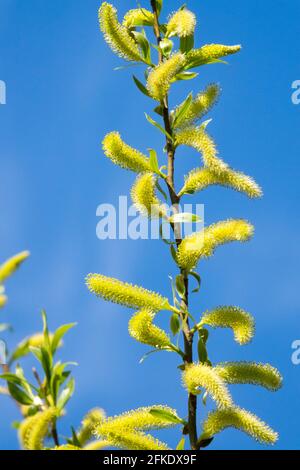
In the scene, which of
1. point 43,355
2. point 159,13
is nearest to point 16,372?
point 43,355

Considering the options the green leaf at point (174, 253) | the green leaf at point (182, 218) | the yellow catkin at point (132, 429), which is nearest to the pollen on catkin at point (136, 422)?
the yellow catkin at point (132, 429)

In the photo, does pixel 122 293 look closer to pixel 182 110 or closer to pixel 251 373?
pixel 251 373

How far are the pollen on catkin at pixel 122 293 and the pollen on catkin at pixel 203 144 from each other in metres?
0.61

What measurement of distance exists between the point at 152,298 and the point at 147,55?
1212 millimetres

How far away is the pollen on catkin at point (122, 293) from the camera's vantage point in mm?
2852

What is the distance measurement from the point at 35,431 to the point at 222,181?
1.27 m

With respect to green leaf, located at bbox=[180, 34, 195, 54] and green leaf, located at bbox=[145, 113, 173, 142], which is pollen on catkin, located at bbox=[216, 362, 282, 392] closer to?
green leaf, located at bbox=[145, 113, 173, 142]

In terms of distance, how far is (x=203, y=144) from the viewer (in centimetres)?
304

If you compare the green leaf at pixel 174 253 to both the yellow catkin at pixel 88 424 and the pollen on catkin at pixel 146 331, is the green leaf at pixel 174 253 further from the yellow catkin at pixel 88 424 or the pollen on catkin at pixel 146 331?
the yellow catkin at pixel 88 424

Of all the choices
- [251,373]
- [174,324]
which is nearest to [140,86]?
[174,324]

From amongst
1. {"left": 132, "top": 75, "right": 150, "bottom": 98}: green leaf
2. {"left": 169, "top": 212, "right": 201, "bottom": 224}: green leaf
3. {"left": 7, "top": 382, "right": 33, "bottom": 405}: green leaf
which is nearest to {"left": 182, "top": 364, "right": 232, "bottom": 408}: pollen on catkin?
{"left": 169, "top": 212, "right": 201, "bottom": 224}: green leaf

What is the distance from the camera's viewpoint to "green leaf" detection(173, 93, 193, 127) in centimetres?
316

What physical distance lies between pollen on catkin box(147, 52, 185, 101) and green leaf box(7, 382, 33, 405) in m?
1.38

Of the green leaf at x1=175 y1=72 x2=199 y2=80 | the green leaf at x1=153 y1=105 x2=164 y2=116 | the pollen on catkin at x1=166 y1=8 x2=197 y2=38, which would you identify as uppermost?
the pollen on catkin at x1=166 y1=8 x2=197 y2=38
